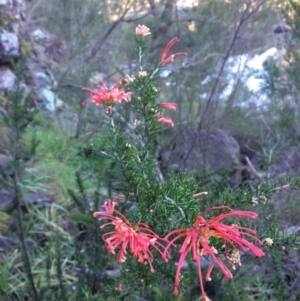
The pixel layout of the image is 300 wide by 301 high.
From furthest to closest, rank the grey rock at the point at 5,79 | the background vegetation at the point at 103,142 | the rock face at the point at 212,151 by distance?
the grey rock at the point at 5,79 < the rock face at the point at 212,151 < the background vegetation at the point at 103,142

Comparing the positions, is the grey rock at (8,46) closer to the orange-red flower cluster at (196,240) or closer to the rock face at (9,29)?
the rock face at (9,29)

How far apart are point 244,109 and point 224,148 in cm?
143

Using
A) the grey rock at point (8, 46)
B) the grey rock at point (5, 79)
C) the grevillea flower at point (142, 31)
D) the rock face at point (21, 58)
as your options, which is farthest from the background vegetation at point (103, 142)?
the grey rock at point (8, 46)

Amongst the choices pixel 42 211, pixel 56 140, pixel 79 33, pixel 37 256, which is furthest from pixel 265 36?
pixel 37 256

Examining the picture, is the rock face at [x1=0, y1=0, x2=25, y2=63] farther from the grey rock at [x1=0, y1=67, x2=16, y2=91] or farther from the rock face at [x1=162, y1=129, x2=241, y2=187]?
the rock face at [x1=162, y1=129, x2=241, y2=187]

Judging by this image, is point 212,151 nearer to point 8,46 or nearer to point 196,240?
point 8,46

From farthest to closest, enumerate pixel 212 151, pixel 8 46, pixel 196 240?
pixel 8 46
pixel 212 151
pixel 196 240

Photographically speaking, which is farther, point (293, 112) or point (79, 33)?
point (79, 33)

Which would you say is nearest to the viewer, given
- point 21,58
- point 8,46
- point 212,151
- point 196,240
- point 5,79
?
point 196,240

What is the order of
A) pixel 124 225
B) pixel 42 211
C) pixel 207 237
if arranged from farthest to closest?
pixel 42 211
pixel 124 225
pixel 207 237

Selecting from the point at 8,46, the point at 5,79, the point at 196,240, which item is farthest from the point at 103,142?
the point at 8,46

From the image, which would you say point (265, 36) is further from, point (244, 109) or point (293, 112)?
point (293, 112)

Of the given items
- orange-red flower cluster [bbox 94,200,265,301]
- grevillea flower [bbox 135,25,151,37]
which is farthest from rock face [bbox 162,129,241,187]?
orange-red flower cluster [bbox 94,200,265,301]

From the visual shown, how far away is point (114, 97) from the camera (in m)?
1.59
